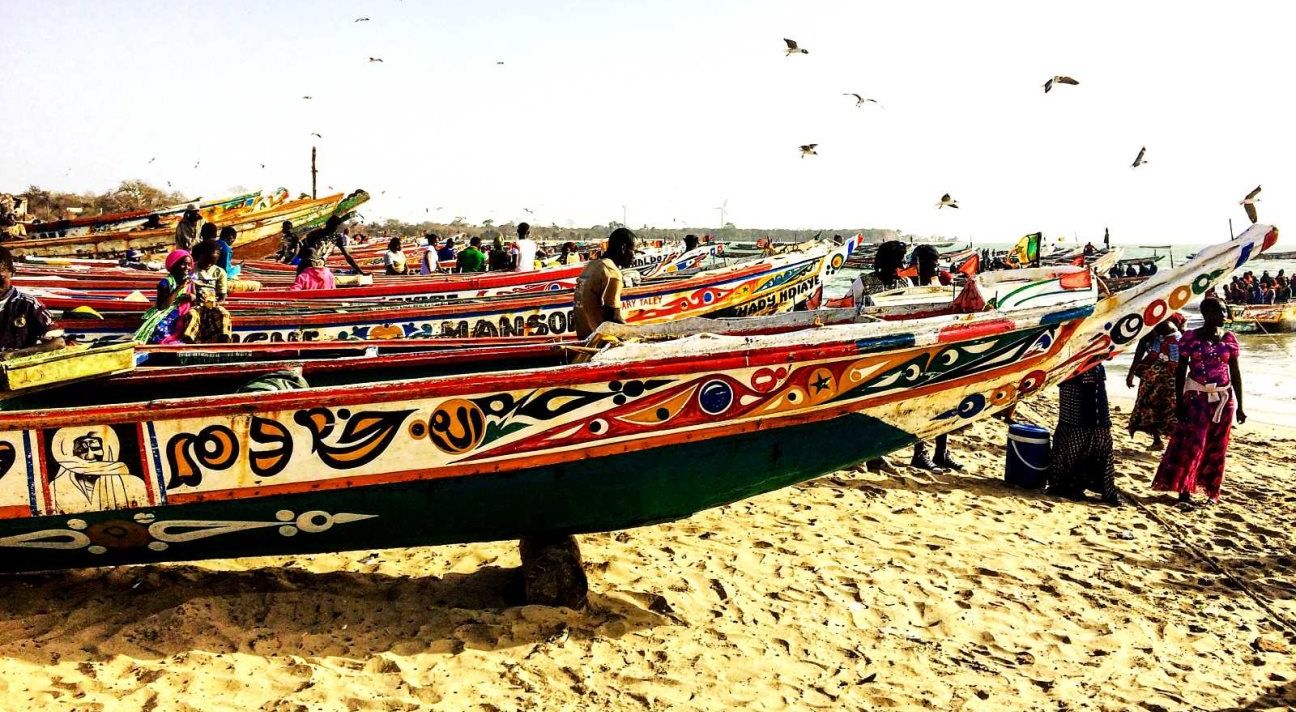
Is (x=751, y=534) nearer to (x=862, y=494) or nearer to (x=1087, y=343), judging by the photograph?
(x=862, y=494)

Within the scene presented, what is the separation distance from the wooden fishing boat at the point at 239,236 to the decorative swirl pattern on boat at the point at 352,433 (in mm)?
11133

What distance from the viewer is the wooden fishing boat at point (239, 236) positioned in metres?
15.5

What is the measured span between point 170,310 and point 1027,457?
6870 mm

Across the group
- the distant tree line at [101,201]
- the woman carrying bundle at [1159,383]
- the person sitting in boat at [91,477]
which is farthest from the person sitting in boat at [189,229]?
the distant tree line at [101,201]

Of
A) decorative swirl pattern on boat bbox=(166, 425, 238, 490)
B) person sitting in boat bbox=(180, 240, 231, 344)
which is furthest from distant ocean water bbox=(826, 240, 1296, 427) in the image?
decorative swirl pattern on boat bbox=(166, 425, 238, 490)

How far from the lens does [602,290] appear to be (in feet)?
16.3

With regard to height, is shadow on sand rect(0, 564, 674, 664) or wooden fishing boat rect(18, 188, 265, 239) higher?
wooden fishing boat rect(18, 188, 265, 239)

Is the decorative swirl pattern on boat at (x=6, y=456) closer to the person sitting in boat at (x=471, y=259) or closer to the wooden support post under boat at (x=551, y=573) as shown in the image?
the wooden support post under boat at (x=551, y=573)

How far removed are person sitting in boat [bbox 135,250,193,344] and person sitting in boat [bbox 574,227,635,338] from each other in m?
2.99

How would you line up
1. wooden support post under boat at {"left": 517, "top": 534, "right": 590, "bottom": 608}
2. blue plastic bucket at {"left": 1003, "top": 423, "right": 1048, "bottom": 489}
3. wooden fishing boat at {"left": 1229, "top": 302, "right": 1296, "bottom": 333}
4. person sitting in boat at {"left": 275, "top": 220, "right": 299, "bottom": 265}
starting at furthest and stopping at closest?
wooden fishing boat at {"left": 1229, "top": 302, "right": 1296, "bottom": 333}
person sitting in boat at {"left": 275, "top": 220, "right": 299, "bottom": 265}
blue plastic bucket at {"left": 1003, "top": 423, "right": 1048, "bottom": 489}
wooden support post under boat at {"left": 517, "top": 534, "right": 590, "bottom": 608}

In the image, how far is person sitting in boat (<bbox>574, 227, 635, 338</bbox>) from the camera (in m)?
4.97

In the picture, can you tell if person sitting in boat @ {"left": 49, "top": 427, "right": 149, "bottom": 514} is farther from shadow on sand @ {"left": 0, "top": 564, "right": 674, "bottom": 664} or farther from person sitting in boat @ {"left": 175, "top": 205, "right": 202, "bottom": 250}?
person sitting in boat @ {"left": 175, "top": 205, "right": 202, "bottom": 250}

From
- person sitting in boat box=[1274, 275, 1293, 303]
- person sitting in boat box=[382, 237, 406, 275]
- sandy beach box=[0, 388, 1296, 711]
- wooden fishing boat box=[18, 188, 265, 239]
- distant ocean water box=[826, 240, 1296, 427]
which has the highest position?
wooden fishing boat box=[18, 188, 265, 239]

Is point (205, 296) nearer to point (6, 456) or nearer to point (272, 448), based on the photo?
point (6, 456)
